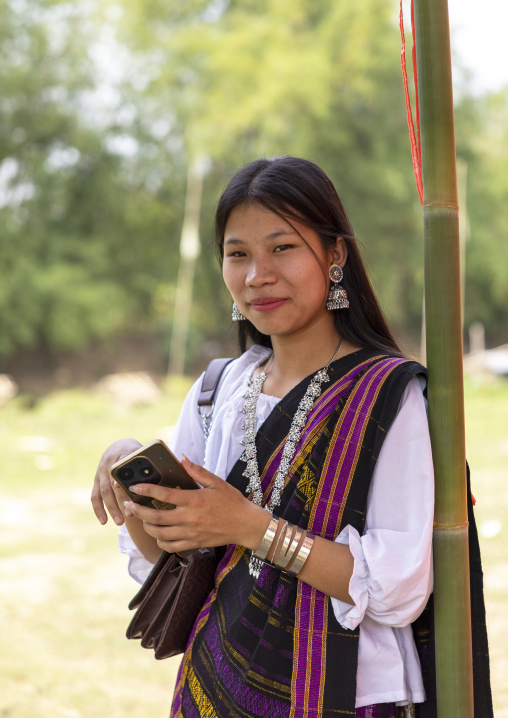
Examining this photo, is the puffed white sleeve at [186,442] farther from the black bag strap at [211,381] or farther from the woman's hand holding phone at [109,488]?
the woman's hand holding phone at [109,488]

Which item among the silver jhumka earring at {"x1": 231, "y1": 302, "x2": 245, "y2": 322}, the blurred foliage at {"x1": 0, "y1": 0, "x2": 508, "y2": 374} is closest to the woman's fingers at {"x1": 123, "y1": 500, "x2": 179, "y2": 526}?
the silver jhumka earring at {"x1": 231, "y1": 302, "x2": 245, "y2": 322}

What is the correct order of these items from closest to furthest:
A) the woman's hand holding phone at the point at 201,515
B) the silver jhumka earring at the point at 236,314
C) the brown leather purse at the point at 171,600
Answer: the woman's hand holding phone at the point at 201,515
the brown leather purse at the point at 171,600
the silver jhumka earring at the point at 236,314

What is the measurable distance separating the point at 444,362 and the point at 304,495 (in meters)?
0.33

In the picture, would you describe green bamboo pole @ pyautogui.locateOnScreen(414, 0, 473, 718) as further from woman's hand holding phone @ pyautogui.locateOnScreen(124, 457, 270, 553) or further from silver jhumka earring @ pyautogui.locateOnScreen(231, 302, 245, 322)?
silver jhumka earring @ pyautogui.locateOnScreen(231, 302, 245, 322)

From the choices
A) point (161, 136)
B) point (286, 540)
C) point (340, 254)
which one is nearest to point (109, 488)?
point (286, 540)

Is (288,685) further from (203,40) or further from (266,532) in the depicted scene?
(203,40)

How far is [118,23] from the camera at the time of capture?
52.7ft

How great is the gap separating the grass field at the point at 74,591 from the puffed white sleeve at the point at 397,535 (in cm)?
219

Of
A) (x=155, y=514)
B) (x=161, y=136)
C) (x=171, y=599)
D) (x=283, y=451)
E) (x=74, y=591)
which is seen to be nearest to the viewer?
(x=155, y=514)

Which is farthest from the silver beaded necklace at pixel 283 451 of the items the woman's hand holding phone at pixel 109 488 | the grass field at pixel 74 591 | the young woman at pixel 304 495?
the grass field at pixel 74 591

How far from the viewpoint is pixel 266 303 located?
1.40 meters

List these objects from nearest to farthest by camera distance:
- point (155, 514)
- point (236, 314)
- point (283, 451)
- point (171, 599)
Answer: point (155, 514)
point (283, 451)
point (171, 599)
point (236, 314)

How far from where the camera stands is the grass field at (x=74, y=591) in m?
3.32

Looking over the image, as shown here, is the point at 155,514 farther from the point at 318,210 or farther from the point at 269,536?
the point at 318,210
